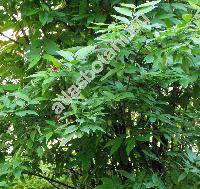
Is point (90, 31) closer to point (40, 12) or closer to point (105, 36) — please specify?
point (40, 12)

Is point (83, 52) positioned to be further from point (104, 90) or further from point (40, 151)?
point (40, 151)

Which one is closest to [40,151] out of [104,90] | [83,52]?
[104,90]

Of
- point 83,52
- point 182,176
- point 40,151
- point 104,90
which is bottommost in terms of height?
point 182,176

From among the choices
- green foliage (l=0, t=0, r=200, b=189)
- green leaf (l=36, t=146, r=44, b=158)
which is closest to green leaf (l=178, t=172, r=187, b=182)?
green foliage (l=0, t=0, r=200, b=189)

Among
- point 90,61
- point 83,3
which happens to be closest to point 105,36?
point 90,61

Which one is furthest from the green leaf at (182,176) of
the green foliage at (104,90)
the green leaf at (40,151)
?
the green leaf at (40,151)

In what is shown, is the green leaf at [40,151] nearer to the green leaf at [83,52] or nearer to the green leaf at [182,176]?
the green leaf at [83,52]

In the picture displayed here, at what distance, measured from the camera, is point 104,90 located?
1.71m

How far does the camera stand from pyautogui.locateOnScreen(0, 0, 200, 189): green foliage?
1561mm

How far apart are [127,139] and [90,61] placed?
448mm

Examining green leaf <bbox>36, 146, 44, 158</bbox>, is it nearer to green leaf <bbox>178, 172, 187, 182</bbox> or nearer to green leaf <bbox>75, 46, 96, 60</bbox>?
Result: green leaf <bbox>75, 46, 96, 60</bbox>

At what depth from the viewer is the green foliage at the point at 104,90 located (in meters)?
1.56

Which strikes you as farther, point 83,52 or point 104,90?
point 104,90

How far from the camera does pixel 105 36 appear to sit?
1.50 m
